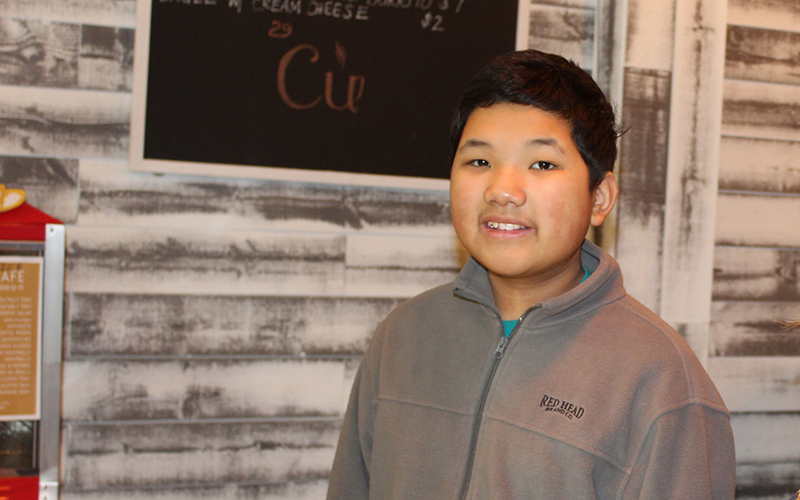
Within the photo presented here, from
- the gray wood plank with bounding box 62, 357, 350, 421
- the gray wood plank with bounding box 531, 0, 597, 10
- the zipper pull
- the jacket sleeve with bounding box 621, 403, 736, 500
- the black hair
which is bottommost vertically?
the gray wood plank with bounding box 62, 357, 350, 421

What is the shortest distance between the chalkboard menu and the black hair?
2.18ft

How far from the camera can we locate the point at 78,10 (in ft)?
5.15

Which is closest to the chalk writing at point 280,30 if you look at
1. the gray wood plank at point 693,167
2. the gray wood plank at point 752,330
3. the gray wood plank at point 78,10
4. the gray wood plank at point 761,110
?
the gray wood plank at point 78,10

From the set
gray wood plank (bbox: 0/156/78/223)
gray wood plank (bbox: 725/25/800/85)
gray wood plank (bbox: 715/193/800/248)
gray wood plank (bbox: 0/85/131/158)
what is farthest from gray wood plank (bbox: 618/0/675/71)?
gray wood plank (bbox: 0/156/78/223)

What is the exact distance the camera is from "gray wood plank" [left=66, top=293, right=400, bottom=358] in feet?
5.25

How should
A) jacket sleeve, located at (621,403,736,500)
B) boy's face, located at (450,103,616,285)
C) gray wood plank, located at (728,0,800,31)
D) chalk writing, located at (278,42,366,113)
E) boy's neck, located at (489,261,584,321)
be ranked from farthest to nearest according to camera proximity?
gray wood plank, located at (728,0,800,31), chalk writing, located at (278,42,366,113), boy's neck, located at (489,261,584,321), boy's face, located at (450,103,616,285), jacket sleeve, located at (621,403,736,500)

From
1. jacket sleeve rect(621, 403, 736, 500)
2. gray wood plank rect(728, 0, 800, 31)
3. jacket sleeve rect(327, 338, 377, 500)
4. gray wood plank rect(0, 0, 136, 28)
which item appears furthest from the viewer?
gray wood plank rect(728, 0, 800, 31)

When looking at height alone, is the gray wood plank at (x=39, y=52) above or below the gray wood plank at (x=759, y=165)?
above

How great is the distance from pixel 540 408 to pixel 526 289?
201 mm

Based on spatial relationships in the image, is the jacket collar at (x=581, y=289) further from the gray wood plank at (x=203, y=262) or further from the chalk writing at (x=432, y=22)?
the chalk writing at (x=432, y=22)

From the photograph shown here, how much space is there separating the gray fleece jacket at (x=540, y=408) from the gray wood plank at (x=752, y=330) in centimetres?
99

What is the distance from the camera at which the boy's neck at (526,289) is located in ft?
3.52

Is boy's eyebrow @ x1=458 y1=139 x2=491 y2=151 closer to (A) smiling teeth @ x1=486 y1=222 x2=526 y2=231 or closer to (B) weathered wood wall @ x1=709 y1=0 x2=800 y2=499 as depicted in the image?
(A) smiling teeth @ x1=486 y1=222 x2=526 y2=231

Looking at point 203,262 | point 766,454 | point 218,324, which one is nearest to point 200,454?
point 218,324
